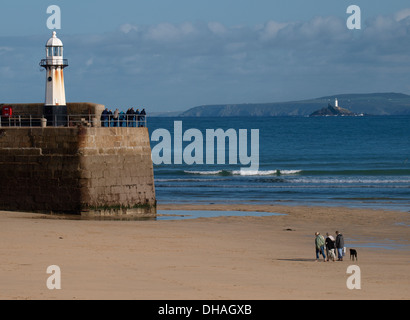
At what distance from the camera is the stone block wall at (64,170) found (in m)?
26.2

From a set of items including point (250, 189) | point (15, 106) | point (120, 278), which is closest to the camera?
point (120, 278)

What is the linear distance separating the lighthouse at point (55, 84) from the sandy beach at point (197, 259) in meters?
4.28

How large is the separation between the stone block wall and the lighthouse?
2240 mm

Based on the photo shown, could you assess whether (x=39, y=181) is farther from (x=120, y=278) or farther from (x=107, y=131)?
(x=120, y=278)

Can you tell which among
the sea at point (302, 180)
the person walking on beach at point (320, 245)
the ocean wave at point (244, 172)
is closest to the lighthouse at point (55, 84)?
the sea at point (302, 180)

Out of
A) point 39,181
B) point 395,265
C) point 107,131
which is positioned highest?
point 107,131

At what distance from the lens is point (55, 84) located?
1137 inches

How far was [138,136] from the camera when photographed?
2825cm

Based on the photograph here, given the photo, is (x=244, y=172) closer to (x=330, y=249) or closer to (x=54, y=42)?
(x=54, y=42)

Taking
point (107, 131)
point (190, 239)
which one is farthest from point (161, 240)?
point (107, 131)

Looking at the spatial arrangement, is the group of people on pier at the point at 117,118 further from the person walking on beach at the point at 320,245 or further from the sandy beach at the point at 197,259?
the person walking on beach at the point at 320,245

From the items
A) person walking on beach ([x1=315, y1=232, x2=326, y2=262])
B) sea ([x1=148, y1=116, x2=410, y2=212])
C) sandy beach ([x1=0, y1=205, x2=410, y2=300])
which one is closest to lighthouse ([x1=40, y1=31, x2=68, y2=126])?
sandy beach ([x1=0, y1=205, x2=410, y2=300])

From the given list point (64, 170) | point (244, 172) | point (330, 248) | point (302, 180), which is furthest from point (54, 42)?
point (244, 172)
